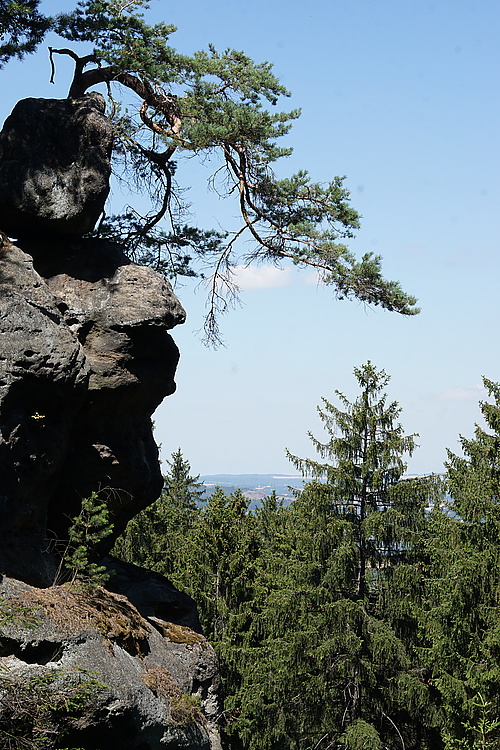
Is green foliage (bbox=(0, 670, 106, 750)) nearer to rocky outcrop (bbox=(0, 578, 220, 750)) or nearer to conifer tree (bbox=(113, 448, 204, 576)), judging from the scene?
rocky outcrop (bbox=(0, 578, 220, 750))

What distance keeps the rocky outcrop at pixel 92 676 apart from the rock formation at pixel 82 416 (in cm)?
3

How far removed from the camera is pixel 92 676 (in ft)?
30.1

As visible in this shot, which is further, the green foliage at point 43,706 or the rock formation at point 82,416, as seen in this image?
the rock formation at point 82,416

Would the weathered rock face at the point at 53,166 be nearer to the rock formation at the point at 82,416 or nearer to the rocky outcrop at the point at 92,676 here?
the rock formation at the point at 82,416

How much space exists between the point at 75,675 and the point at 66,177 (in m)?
7.67

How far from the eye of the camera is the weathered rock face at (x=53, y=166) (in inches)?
475

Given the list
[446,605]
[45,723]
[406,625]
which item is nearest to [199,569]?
[406,625]

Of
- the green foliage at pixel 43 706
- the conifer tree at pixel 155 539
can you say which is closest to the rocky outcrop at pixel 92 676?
the green foliage at pixel 43 706

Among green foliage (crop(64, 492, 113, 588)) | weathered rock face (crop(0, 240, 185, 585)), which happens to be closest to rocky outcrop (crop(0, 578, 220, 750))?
green foliage (crop(64, 492, 113, 588))

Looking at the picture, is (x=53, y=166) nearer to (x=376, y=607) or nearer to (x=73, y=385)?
(x=73, y=385)

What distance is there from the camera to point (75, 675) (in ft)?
29.4

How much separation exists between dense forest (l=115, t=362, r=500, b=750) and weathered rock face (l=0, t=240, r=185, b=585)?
595 centimetres

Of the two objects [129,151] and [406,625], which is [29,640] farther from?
[406,625]

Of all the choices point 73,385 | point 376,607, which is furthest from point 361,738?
point 73,385
